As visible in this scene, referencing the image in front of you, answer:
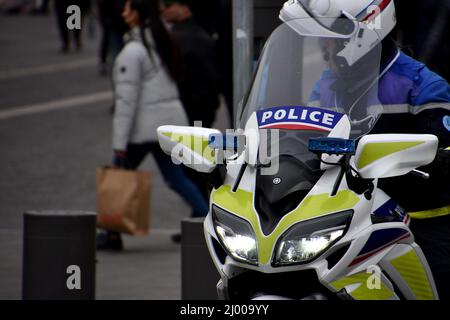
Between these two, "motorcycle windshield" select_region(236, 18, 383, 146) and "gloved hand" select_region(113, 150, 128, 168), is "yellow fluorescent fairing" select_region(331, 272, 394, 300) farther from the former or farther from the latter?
"gloved hand" select_region(113, 150, 128, 168)

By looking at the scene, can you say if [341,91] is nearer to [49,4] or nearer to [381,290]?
[381,290]

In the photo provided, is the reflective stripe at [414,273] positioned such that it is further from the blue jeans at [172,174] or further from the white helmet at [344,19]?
the blue jeans at [172,174]

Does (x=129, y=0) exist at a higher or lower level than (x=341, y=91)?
lower

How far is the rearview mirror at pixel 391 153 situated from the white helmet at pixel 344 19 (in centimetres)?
56

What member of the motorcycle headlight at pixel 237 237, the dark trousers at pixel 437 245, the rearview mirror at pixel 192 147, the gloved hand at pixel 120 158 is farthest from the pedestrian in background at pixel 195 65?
the motorcycle headlight at pixel 237 237

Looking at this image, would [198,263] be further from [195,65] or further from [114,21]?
[114,21]

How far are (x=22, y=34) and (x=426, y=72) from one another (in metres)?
22.0

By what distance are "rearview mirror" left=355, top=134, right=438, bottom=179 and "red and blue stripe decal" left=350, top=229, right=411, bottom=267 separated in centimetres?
21

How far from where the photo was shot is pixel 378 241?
477cm

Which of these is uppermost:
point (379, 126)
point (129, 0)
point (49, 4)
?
point (379, 126)

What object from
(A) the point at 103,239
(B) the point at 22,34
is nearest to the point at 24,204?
(A) the point at 103,239

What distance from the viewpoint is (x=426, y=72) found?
5422 mm

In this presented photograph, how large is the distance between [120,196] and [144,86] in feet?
2.78
